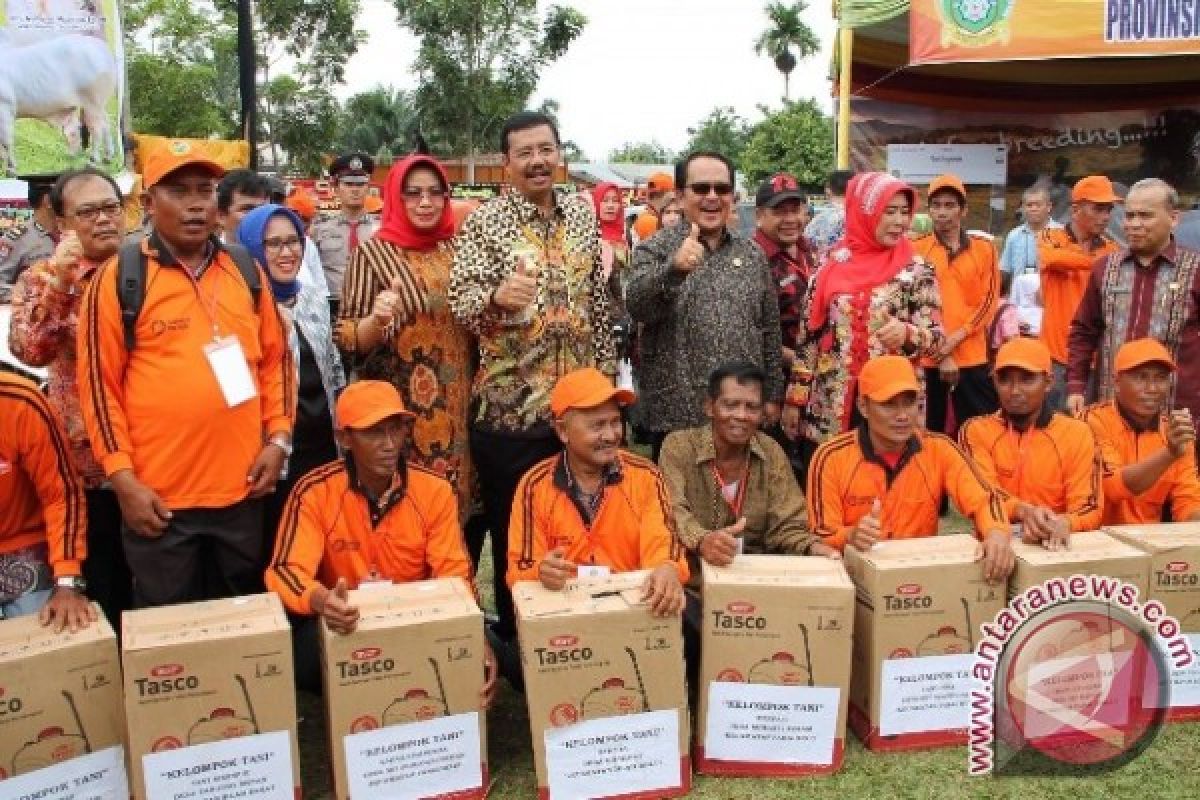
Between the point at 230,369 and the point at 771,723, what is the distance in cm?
188

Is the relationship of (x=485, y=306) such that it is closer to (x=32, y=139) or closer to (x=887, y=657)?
(x=887, y=657)

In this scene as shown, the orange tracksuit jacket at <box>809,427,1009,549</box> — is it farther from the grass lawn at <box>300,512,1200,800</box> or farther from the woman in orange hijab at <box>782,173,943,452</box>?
the grass lawn at <box>300,512,1200,800</box>

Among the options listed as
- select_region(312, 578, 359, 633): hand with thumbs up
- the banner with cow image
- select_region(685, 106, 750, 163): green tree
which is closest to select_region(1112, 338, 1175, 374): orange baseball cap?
select_region(312, 578, 359, 633): hand with thumbs up

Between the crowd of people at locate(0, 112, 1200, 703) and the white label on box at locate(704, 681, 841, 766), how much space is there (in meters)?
0.29

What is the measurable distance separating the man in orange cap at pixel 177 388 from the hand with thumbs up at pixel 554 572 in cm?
85

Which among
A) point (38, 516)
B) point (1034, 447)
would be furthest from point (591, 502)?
point (1034, 447)

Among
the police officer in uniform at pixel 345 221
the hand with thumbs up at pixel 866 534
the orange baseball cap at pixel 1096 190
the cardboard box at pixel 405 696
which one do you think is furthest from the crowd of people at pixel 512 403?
the police officer in uniform at pixel 345 221

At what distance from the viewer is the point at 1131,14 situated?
8016mm

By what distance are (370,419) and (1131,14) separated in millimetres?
7463

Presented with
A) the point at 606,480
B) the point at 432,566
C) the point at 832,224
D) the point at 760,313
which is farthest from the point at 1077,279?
the point at 432,566

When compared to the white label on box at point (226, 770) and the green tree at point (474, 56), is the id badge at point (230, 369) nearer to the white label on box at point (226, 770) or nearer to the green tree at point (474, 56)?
the white label on box at point (226, 770)

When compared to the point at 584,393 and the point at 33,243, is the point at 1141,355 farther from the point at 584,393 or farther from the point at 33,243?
the point at 33,243

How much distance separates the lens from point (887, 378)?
11.8 ft

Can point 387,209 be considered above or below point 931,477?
above
